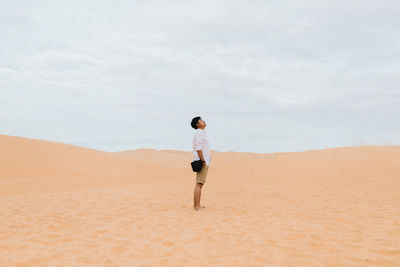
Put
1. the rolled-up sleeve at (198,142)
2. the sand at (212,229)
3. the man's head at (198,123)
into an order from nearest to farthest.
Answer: the sand at (212,229), the rolled-up sleeve at (198,142), the man's head at (198,123)

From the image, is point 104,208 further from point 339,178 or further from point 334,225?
point 339,178

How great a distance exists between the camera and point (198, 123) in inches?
305

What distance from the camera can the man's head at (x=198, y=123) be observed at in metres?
7.76

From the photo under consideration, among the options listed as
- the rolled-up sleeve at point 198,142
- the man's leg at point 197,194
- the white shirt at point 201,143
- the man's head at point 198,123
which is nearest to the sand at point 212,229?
the man's leg at point 197,194

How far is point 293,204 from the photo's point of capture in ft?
30.5

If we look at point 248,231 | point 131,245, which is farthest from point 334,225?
point 131,245

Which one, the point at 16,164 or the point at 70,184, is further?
the point at 16,164

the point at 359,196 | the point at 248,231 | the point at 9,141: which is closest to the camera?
the point at 248,231

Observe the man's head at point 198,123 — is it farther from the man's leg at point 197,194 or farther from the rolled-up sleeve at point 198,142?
the man's leg at point 197,194

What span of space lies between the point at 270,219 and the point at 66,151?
2414cm

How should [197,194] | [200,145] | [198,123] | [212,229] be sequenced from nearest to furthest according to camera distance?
[212,229]
[200,145]
[198,123]
[197,194]

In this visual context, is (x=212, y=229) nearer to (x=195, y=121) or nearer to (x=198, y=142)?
(x=198, y=142)

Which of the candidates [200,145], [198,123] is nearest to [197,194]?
[200,145]

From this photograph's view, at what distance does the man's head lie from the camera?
25.5 feet
